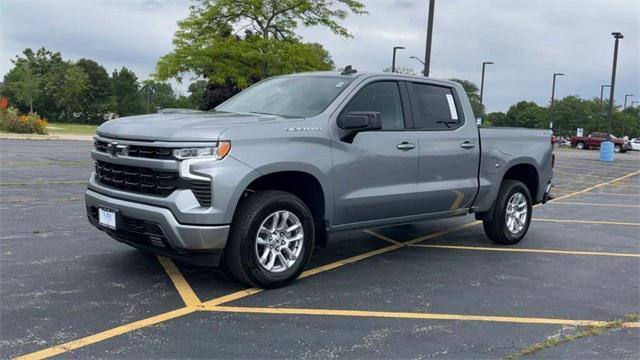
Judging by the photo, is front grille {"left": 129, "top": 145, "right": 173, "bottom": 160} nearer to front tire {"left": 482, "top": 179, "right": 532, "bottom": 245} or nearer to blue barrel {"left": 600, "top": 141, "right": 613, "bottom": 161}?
front tire {"left": 482, "top": 179, "right": 532, "bottom": 245}

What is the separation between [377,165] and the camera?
18.3ft

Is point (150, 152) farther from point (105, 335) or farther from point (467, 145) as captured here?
point (467, 145)

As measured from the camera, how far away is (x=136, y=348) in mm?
3641

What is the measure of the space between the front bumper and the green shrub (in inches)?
1271

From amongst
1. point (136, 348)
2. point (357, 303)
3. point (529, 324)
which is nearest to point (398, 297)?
point (357, 303)

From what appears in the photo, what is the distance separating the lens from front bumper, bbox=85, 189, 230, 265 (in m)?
4.41

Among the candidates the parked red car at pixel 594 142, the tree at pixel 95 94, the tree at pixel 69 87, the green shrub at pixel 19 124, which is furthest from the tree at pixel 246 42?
the tree at pixel 95 94

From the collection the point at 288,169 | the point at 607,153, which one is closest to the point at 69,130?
the point at 607,153

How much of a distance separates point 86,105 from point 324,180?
90149mm

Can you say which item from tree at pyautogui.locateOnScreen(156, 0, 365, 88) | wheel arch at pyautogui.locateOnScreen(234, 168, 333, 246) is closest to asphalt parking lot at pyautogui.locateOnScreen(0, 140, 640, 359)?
wheel arch at pyautogui.locateOnScreen(234, 168, 333, 246)

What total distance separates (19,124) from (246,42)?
54.5ft

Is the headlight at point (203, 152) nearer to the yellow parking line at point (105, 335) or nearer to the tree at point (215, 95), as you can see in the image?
the yellow parking line at point (105, 335)

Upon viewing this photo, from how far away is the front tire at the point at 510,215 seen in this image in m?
7.09

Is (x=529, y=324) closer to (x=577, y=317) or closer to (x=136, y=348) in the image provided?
(x=577, y=317)
